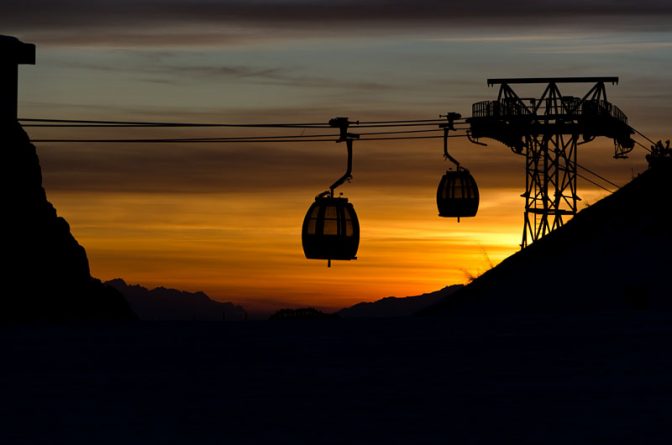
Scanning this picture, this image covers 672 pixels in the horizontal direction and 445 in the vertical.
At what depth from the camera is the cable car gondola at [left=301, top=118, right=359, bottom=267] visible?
93.9 feet

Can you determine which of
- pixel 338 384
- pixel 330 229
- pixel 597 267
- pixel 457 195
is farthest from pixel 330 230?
pixel 597 267

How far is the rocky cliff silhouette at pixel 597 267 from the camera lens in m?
38.9

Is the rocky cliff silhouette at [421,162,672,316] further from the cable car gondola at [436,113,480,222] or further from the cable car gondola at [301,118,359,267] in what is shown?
the cable car gondola at [301,118,359,267]

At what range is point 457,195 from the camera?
3641 cm

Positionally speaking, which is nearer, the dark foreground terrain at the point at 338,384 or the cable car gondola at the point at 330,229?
the dark foreground terrain at the point at 338,384

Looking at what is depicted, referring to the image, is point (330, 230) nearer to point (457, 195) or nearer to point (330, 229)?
point (330, 229)

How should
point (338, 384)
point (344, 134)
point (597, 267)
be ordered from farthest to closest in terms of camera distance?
point (597, 267), point (344, 134), point (338, 384)

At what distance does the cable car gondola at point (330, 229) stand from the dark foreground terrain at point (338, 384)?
215 inches

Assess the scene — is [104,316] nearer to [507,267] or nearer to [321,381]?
[507,267]

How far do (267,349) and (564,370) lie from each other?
484cm

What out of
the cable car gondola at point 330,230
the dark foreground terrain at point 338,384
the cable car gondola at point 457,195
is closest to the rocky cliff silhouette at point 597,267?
the cable car gondola at point 457,195

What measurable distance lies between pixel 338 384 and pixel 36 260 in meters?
21.0

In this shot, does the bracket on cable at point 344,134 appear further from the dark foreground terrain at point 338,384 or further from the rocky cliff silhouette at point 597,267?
the rocky cliff silhouette at point 597,267

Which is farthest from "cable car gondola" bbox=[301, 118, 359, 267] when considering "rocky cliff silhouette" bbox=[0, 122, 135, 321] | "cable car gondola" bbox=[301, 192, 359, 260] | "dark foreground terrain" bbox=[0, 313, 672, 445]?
"rocky cliff silhouette" bbox=[0, 122, 135, 321]
